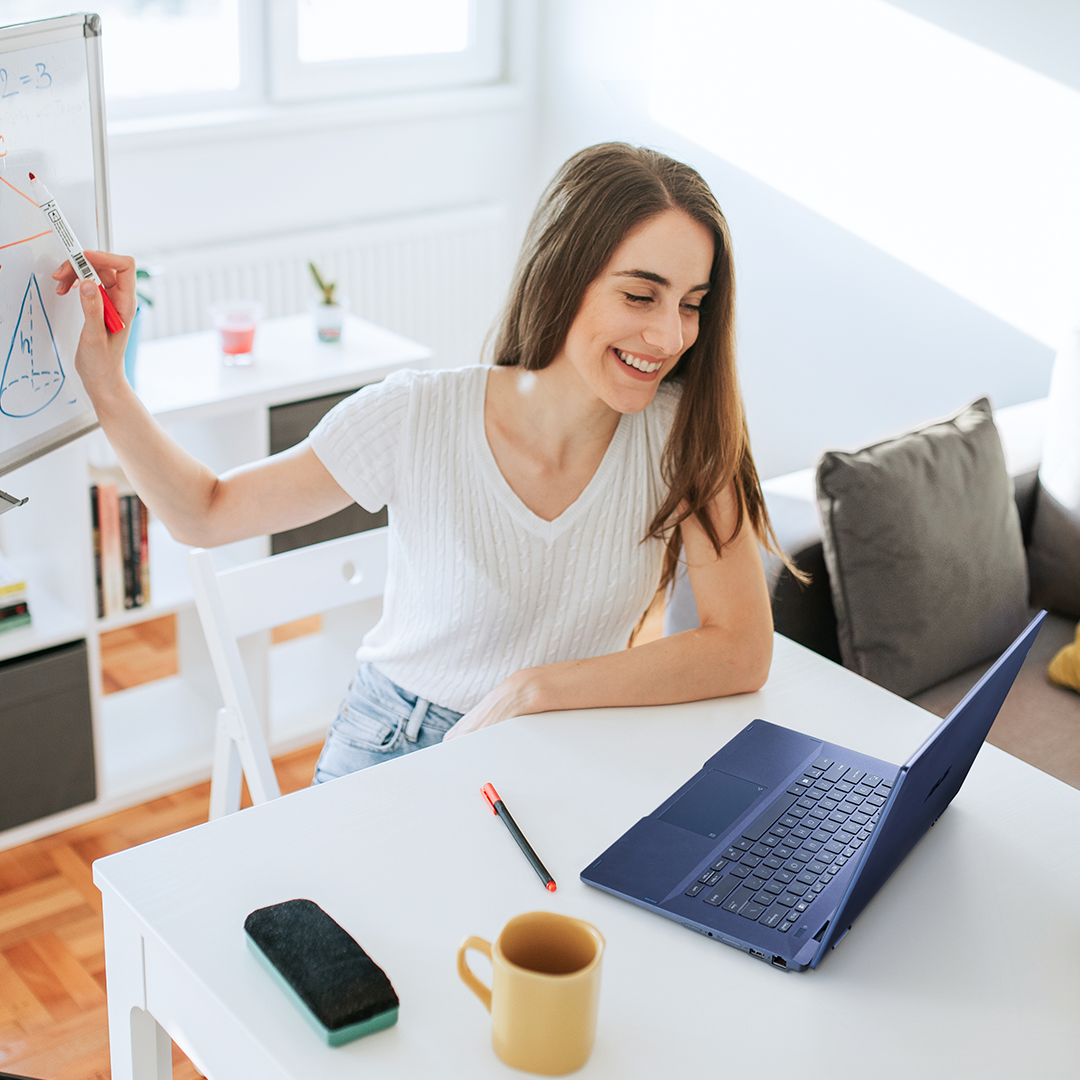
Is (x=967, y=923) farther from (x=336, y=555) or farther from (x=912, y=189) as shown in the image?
(x=912, y=189)

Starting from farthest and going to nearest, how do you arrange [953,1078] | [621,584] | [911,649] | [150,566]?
[150,566] < [911,649] < [621,584] < [953,1078]

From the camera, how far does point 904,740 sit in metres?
1.29

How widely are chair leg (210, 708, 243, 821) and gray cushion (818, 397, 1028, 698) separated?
0.93 metres

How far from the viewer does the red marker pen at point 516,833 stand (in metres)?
1.03

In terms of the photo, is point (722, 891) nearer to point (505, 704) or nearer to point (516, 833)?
point (516, 833)

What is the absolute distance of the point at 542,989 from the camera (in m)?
0.81

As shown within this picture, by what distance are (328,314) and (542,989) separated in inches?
73.0

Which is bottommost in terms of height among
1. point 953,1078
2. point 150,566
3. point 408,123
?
point 150,566

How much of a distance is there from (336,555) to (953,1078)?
3.14 ft

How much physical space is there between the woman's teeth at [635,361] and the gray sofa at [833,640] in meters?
0.50

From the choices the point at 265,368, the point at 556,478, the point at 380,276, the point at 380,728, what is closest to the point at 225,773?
the point at 380,728

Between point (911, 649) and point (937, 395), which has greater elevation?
point (937, 395)

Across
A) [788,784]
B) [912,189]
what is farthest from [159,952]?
[912,189]

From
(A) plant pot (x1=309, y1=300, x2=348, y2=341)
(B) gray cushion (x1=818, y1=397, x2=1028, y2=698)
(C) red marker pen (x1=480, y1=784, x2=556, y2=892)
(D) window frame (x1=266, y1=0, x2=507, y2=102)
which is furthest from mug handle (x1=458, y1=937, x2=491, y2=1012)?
(D) window frame (x1=266, y1=0, x2=507, y2=102)
